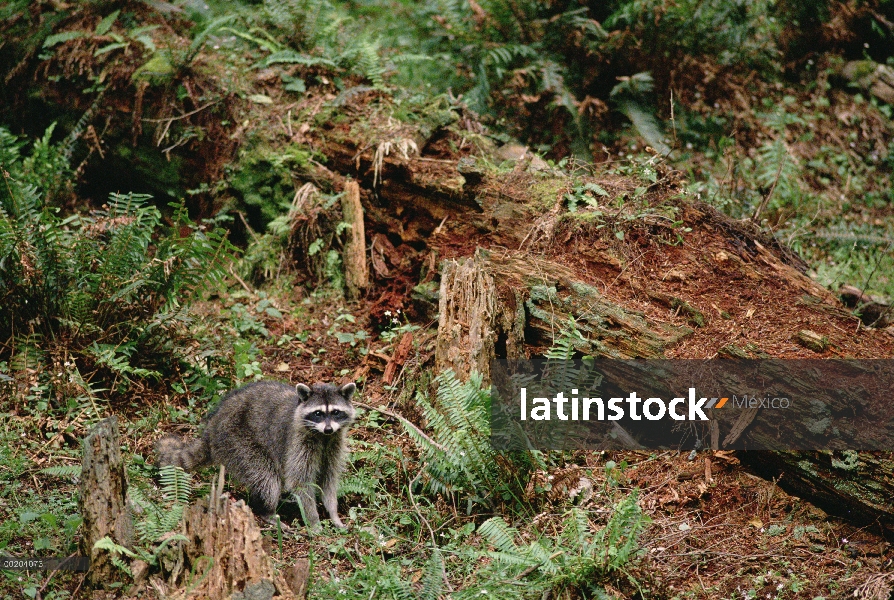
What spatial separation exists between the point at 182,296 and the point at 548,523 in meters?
3.63

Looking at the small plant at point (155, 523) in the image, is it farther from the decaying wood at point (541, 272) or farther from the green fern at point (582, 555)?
the decaying wood at point (541, 272)

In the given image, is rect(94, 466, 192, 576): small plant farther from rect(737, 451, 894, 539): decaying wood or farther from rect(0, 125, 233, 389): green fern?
rect(737, 451, 894, 539): decaying wood

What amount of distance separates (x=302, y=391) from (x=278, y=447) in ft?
1.64

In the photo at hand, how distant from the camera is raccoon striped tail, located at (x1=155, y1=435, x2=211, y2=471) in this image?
5715 millimetres

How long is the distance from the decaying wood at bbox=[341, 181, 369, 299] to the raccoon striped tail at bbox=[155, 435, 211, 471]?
98.0 inches

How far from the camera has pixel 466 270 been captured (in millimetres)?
6254

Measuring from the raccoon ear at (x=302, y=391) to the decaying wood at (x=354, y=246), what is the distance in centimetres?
220

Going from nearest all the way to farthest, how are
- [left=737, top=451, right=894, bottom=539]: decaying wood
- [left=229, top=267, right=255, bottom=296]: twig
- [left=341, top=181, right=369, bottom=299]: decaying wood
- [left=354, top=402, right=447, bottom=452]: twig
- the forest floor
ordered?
[left=737, top=451, right=894, bottom=539]: decaying wood
the forest floor
[left=354, top=402, right=447, bottom=452]: twig
[left=341, top=181, right=369, bottom=299]: decaying wood
[left=229, top=267, right=255, bottom=296]: twig

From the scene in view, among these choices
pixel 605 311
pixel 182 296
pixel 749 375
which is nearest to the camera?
pixel 749 375

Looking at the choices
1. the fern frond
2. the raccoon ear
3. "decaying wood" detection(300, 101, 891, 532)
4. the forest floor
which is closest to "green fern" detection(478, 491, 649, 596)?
the forest floor

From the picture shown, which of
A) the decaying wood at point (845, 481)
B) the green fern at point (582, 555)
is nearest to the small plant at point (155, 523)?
the green fern at point (582, 555)

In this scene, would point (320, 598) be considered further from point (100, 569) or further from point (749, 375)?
point (749, 375)

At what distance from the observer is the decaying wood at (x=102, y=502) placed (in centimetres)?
441

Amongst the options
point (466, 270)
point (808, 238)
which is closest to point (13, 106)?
point (466, 270)
